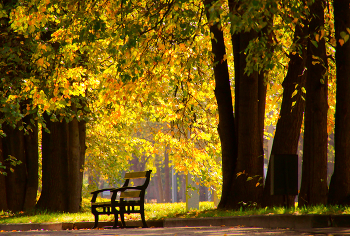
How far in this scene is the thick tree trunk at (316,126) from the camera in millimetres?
8641

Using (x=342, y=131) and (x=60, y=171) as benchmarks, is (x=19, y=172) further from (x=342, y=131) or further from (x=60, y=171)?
(x=342, y=131)

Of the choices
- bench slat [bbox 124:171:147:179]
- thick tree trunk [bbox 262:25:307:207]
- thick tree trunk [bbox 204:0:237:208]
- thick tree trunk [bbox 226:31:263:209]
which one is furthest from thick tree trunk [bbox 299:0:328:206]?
bench slat [bbox 124:171:147:179]

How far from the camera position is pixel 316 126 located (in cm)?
867

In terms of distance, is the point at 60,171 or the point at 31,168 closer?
the point at 60,171

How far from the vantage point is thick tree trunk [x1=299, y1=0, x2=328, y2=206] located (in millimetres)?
8641

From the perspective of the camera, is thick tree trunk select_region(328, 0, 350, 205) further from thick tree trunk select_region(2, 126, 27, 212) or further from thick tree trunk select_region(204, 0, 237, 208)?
thick tree trunk select_region(2, 126, 27, 212)

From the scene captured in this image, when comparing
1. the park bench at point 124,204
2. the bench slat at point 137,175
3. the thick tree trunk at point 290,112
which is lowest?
the park bench at point 124,204

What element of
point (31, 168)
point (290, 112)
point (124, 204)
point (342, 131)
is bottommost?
point (124, 204)

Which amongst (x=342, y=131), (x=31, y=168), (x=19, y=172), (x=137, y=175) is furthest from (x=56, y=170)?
(x=342, y=131)

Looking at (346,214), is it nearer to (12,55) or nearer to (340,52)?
(340,52)

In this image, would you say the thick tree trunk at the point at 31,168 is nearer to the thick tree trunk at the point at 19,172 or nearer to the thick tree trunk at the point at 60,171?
the thick tree trunk at the point at 19,172

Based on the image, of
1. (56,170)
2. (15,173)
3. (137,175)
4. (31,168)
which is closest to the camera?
(137,175)

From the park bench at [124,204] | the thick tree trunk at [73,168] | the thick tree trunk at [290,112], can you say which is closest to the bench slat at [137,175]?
the park bench at [124,204]

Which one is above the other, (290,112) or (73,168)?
(290,112)
